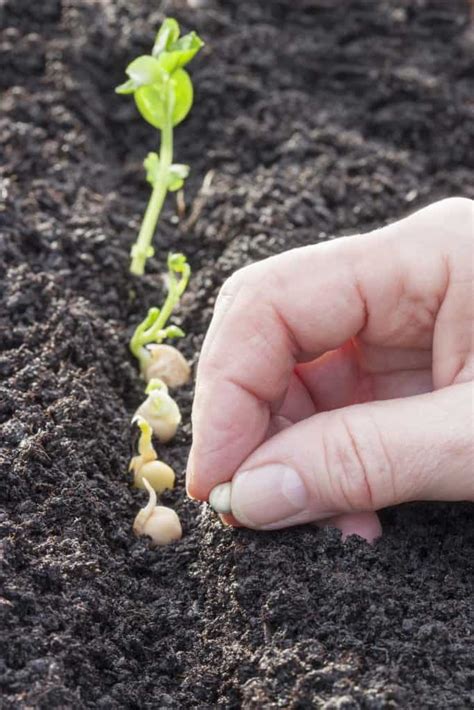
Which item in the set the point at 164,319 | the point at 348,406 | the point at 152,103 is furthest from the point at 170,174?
the point at 348,406

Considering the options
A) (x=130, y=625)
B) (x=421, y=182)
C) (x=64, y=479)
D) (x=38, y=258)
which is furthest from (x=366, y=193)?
(x=130, y=625)

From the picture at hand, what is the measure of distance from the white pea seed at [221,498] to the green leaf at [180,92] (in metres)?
0.83

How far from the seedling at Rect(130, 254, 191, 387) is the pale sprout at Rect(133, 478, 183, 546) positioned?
1.07 feet

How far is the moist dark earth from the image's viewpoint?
1.18 metres

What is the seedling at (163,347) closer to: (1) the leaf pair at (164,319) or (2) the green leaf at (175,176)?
(1) the leaf pair at (164,319)

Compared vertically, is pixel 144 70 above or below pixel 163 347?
above

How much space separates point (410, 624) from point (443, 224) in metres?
0.55

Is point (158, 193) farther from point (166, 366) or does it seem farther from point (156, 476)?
point (156, 476)

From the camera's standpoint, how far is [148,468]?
4.88 ft

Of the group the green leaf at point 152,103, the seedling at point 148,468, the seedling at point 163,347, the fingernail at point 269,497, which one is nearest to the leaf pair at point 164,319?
the seedling at point 163,347

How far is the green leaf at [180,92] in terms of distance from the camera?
1.81 m

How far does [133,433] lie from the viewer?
1603 mm

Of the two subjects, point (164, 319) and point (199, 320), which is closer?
point (164, 319)

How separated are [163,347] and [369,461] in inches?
24.1
